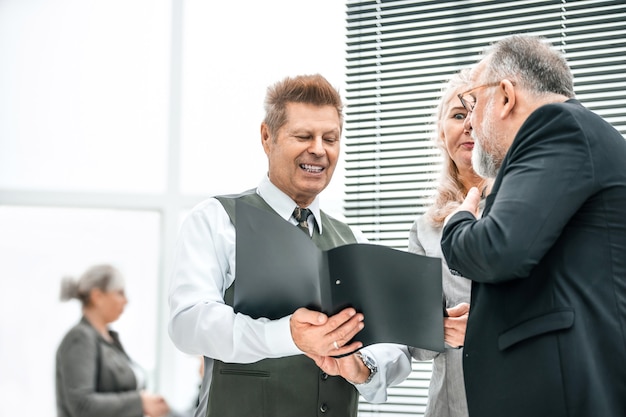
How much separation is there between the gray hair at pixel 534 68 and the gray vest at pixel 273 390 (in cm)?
79

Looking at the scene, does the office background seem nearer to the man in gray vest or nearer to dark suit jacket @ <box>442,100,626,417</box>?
the man in gray vest

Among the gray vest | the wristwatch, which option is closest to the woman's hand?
the wristwatch

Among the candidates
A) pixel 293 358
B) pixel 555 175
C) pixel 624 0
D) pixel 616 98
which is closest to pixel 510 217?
pixel 555 175

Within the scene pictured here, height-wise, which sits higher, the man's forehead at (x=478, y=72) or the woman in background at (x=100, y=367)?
the man's forehead at (x=478, y=72)

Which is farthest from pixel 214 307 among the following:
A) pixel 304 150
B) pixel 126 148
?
pixel 126 148

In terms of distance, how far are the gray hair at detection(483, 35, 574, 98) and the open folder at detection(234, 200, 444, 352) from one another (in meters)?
0.42

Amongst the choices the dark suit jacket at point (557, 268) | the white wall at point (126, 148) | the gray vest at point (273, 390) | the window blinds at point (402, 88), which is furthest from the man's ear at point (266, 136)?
the white wall at point (126, 148)

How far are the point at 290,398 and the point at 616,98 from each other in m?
2.15

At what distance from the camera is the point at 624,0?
3.28 m

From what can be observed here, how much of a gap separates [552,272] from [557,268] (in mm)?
11

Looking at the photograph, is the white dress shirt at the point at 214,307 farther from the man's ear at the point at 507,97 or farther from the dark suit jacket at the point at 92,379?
the dark suit jacket at the point at 92,379

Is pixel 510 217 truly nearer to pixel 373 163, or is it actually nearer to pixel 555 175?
pixel 555 175

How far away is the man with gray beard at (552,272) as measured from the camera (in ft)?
4.35

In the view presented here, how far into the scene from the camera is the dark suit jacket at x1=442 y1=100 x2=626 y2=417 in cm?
133
